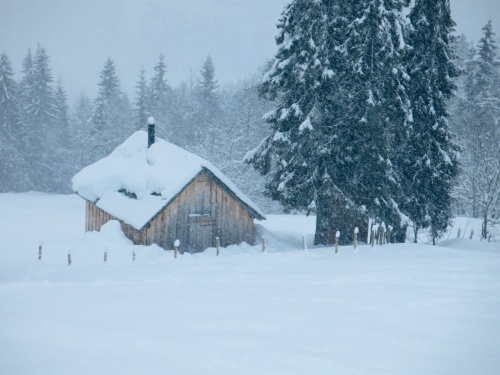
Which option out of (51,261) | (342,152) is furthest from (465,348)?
(51,261)

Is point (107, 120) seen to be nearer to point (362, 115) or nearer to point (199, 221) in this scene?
point (199, 221)

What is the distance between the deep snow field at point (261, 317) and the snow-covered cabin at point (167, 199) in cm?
600

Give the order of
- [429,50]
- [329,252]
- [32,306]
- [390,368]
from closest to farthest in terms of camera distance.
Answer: [390,368], [32,306], [329,252], [429,50]

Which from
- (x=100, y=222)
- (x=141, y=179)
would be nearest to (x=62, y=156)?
(x=100, y=222)

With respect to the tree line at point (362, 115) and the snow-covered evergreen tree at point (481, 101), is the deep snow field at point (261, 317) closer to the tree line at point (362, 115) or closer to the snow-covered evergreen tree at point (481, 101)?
the tree line at point (362, 115)

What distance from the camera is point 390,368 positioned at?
5996 mm

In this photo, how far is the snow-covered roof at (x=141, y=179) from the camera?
65.1 ft

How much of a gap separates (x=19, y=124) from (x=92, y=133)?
7.88 meters

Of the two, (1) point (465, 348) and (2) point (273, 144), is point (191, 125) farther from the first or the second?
(1) point (465, 348)

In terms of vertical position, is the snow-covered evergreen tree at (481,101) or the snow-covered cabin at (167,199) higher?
the snow-covered evergreen tree at (481,101)

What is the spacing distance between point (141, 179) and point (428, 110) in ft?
40.8

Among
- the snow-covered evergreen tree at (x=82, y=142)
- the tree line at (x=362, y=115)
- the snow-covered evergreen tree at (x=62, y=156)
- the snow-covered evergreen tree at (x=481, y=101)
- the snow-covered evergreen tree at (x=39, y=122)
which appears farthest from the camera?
the snow-covered evergreen tree at (x=62, y=156)

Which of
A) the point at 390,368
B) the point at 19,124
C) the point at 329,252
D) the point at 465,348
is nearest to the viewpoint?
the point at 390,368

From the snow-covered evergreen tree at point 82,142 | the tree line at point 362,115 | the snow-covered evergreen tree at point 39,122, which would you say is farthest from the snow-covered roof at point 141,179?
the snow-covered evergreen tree at point 39,122
